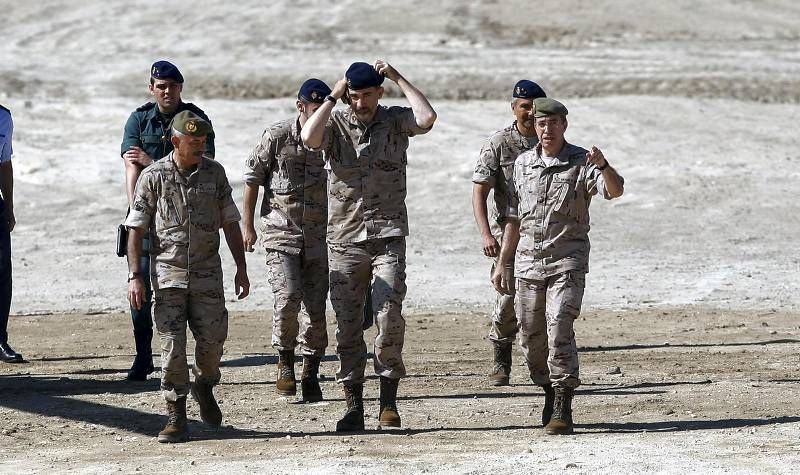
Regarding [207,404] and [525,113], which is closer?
[207,404]

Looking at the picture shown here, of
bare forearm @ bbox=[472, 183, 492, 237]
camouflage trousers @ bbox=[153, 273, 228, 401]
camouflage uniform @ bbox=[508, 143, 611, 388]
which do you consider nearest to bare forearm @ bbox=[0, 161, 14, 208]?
camouflage trousers @ bbox=[153, 273, 228, 401]

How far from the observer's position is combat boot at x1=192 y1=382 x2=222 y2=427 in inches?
388

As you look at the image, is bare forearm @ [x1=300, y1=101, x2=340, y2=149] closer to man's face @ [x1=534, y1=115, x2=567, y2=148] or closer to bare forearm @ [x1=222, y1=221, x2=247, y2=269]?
bare forearm @ [x1=222, y1=221, x2=247, y2=269]

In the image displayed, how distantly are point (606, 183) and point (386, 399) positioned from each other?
6.23 feet

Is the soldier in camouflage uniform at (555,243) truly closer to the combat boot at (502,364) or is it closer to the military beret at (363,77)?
the military beret at (363,77)

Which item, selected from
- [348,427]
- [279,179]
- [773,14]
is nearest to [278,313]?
[279,179]

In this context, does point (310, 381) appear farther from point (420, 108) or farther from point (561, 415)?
point (420, 108)

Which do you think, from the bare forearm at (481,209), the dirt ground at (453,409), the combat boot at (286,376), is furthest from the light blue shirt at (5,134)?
the bare forearm at (481,209)

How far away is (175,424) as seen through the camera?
31.4ft

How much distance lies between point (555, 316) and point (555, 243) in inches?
16.9

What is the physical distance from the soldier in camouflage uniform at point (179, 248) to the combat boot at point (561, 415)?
2.01m

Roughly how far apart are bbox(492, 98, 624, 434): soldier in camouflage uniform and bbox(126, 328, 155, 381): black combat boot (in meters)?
3.33

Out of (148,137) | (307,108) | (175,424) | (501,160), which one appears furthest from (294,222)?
(175,424)

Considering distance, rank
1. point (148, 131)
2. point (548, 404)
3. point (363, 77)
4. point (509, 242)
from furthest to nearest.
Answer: point (148, 131) → point (509, 242) → point (548, 404) → point (363, 77)
